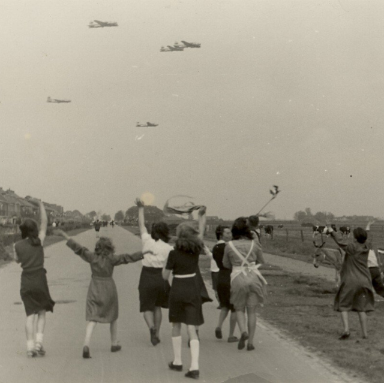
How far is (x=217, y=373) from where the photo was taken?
6.35 metres

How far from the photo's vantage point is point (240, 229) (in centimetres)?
762

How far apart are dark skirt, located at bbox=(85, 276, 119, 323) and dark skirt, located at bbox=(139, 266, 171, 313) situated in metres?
0.64

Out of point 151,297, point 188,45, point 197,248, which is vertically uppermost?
point 188,45

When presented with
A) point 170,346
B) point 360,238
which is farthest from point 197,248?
point 360,238

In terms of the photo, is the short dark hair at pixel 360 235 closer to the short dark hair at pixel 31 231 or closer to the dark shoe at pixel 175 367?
the dark shoe at pixel 175 367

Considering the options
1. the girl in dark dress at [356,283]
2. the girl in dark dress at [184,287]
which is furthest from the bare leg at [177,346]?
the girl in dark dress at [356,283]

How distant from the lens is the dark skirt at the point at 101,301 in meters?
7.14

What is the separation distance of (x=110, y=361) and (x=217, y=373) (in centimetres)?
121

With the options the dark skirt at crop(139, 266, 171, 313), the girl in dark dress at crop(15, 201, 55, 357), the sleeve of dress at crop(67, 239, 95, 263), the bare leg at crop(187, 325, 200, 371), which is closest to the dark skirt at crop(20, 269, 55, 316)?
the girl in dark dress at crop(15, 201, 55, 357)

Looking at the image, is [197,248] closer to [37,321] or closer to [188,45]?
[37,321]

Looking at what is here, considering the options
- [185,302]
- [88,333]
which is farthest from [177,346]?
[88,333]

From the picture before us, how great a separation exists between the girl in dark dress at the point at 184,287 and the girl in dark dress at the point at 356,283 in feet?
7.79

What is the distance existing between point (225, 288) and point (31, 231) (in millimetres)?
2460

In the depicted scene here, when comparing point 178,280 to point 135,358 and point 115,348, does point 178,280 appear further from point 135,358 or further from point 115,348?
point 115,348
